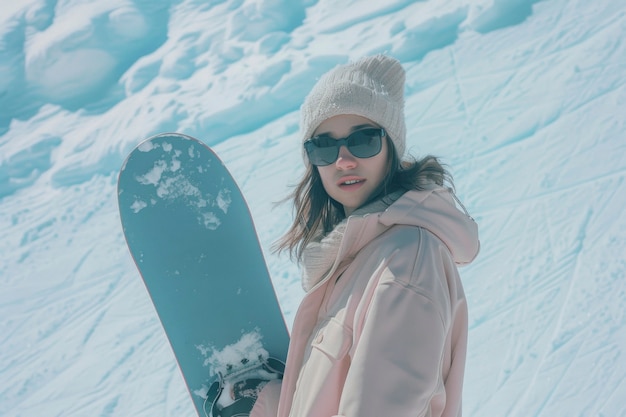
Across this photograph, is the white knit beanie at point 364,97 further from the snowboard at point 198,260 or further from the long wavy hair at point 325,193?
the snowboard at point 198,260

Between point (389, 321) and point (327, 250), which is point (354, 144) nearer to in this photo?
point (327, 250)

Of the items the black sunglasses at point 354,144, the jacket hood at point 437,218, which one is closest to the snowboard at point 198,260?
the black sunglasses at point 354,144

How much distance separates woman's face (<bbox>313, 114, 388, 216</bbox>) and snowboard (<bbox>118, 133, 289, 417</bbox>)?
1.02m

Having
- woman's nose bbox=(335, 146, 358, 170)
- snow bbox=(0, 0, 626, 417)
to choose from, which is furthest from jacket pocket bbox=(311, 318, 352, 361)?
snow bbox=(0, 0, 626, 417)

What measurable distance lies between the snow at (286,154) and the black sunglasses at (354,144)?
1.31 m

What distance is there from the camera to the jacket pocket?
1.49 m

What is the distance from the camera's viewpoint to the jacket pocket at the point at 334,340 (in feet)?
4.89

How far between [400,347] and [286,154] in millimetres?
5226

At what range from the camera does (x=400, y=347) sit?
4.42 ft

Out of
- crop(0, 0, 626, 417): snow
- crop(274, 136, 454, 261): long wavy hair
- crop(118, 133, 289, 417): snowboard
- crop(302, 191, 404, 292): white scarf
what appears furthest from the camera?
crop(0, 0, 626, 417): snow

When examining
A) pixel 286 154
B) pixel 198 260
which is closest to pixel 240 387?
pixel 198 260

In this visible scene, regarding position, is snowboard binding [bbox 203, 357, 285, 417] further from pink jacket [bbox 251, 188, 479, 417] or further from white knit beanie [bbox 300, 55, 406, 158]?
white knit beanie [bbox 300, 55, 406, 158]

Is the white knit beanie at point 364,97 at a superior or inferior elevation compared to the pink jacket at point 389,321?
superior

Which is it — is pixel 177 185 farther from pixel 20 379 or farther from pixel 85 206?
pixel 85 206
